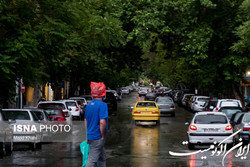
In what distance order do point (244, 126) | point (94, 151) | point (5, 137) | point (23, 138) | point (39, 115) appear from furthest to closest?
1. point (39, 115)
2. point (244, 126)
3. point (23, 138)
4. point (5, 137)
5. point (94, 151)

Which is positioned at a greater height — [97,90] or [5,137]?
[97,90]

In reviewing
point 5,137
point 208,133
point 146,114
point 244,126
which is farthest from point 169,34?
point 5,137

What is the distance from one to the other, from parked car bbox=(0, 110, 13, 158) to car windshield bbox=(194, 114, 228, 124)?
6600 mm

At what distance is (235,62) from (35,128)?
70.5ft

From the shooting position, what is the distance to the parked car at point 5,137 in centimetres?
1689

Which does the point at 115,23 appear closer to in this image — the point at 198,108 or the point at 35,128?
the point at 35,128

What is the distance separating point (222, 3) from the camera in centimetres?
3694

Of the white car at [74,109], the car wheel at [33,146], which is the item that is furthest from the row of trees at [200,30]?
the car wheel at [33,146]

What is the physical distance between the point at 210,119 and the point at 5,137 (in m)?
7.32

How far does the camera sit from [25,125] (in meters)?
18.3

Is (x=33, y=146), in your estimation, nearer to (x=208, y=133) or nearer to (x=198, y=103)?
(x=208, y=133)

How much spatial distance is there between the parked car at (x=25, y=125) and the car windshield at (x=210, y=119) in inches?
224

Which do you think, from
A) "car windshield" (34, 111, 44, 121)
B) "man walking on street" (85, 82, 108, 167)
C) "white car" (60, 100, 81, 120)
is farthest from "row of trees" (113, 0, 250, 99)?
"man walking on street" (85, 82, 108, 167)

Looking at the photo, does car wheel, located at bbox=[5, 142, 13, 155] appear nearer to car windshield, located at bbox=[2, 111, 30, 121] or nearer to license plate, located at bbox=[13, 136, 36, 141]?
Answer: license plate, located at bbox=[13, 136, 36, 141]
